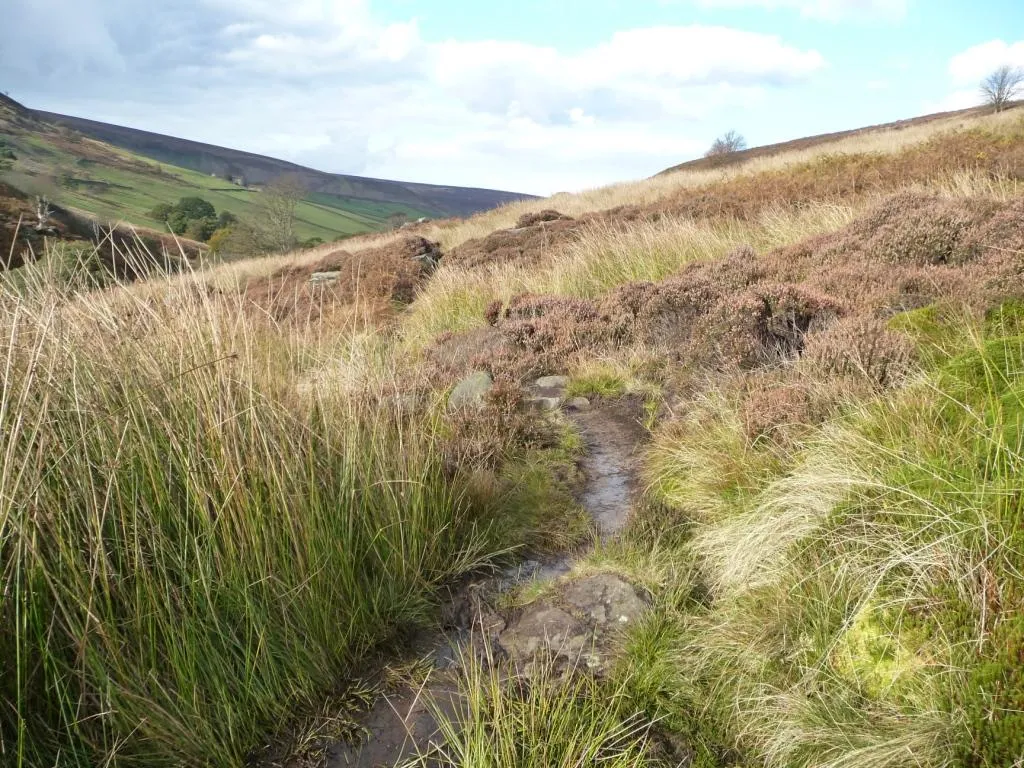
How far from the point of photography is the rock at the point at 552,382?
6508 mm

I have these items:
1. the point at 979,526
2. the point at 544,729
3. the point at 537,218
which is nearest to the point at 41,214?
the point at 544,729

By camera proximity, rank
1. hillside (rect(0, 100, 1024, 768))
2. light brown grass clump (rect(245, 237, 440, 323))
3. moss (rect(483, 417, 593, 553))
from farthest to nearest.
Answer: light brown grass clump (rect(245, 237, 440, 323)) → moss (rect(483, 417, 593, 553)) → hillside (rect(0, 100, 1024, 768))

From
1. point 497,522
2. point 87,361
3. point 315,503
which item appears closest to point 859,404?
point 497,522

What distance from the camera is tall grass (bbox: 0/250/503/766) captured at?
6.48 feet

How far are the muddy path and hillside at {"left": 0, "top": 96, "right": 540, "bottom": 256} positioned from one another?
246 cm

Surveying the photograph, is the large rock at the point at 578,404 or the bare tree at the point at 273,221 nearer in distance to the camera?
the large rock at the point at 578,404

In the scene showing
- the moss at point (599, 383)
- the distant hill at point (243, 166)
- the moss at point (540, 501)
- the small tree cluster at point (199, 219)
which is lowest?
the moss at point (540, 501)

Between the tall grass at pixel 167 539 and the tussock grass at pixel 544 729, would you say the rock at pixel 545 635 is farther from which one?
the tall grass at pixel 167 539

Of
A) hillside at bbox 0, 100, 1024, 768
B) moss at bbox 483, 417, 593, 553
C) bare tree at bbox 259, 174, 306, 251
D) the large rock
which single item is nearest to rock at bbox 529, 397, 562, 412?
the large rock

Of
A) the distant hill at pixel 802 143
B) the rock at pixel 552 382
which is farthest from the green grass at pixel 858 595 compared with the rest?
the distant hill at pixel 802 143

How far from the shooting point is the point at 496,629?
3068 millimetres

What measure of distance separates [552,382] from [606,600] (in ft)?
12.0

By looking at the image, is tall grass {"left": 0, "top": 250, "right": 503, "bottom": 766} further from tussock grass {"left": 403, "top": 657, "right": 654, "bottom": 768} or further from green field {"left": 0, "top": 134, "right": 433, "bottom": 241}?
green field {"left": 0, "top": 134, "right": 433, "bottom": 241}

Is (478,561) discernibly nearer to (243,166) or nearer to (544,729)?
(544,729)
